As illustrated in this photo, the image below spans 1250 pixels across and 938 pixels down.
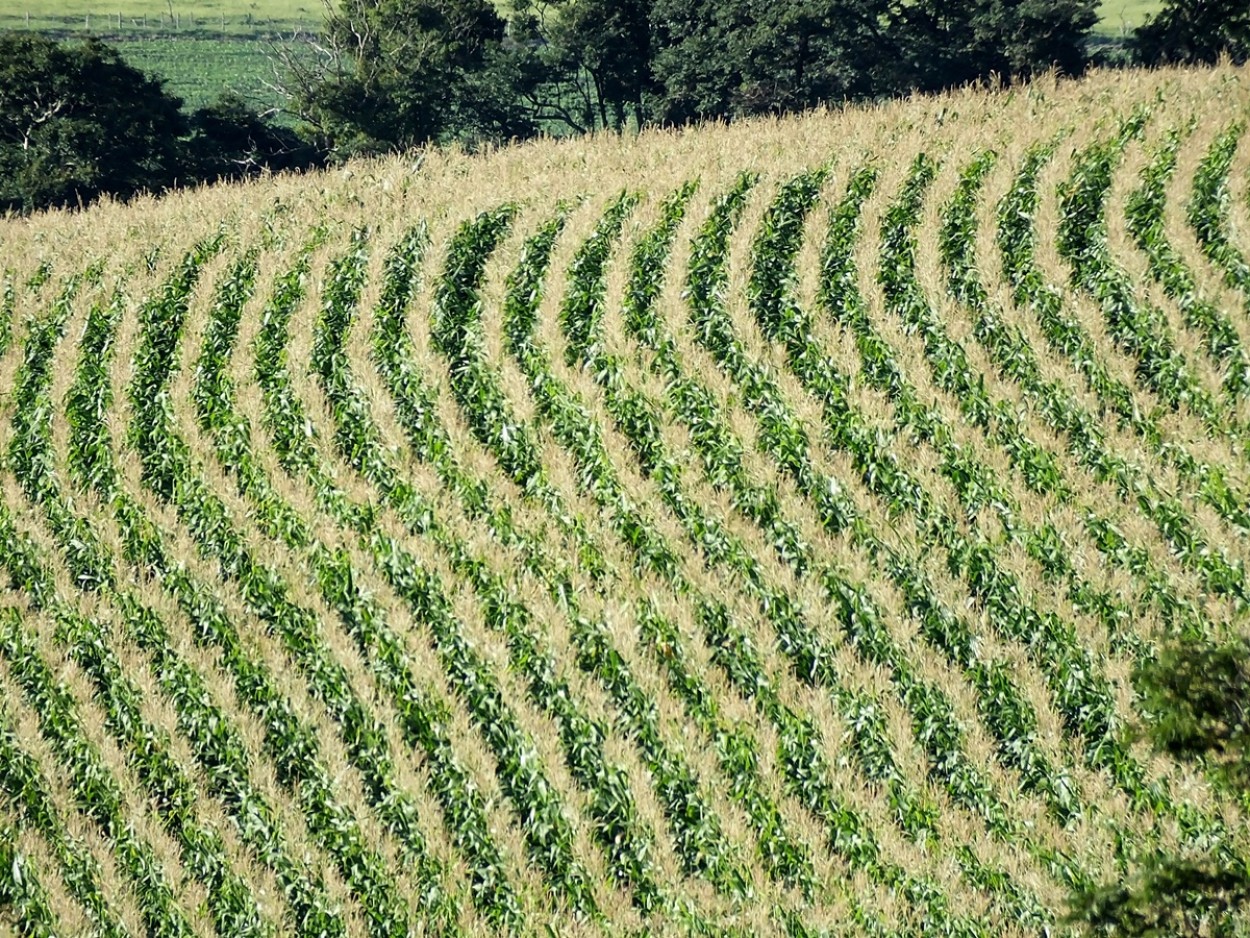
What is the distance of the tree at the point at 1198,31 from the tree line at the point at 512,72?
6cm

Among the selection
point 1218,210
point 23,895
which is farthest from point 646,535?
point 1218,210

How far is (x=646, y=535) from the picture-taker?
44.1 ft

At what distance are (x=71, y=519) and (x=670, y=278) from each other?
28.8 feet

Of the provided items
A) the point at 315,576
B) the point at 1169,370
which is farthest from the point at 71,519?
the point at 1169,370

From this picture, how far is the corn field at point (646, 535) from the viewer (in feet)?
33.0

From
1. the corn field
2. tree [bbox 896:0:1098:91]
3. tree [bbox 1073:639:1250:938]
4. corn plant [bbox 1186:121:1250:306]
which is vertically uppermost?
tree [bbox 896:0:1098:91]

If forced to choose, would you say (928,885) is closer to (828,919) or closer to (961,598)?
(828,919)

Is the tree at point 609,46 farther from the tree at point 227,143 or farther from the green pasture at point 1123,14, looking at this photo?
the green pasture at point 1123,14

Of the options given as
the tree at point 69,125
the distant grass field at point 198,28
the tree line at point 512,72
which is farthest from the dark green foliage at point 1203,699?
the distant grass field at point 198,28

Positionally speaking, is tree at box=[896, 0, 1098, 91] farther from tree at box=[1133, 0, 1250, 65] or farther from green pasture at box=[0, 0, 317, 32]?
green pasture at box=[0, 0, 317, 32]

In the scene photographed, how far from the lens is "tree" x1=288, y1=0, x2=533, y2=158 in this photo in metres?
46.1

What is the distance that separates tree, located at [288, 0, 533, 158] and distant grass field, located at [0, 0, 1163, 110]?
50.4ft

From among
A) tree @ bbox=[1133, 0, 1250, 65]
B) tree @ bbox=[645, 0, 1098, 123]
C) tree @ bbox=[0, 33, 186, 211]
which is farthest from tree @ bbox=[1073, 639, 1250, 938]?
tree @ bbox=[0, 33, 186, 211]

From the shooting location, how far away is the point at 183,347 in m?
18.0
